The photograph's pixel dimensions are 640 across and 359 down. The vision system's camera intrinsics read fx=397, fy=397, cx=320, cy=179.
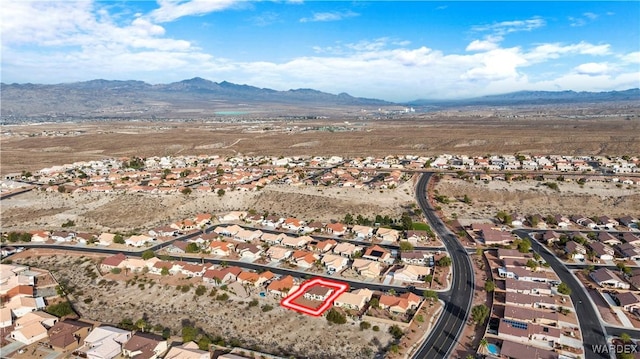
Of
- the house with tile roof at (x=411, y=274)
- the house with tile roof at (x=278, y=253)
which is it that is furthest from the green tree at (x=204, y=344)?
the house with tile roof at (x=411, y=274)

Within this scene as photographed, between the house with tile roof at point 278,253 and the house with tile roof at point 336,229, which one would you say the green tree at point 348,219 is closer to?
the house with tile roof at point 336,229

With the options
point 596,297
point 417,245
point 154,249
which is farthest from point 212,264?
point 596,297

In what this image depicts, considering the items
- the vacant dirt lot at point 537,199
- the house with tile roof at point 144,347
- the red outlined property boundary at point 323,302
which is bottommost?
the house with tile roof at point 144,347

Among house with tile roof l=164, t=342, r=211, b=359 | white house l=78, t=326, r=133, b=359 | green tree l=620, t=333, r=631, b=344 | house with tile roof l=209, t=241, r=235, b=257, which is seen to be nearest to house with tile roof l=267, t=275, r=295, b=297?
house with tile roof l=164, t=342, r=211, b=359

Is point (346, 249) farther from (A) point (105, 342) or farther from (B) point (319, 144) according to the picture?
(B) point (319, 144)

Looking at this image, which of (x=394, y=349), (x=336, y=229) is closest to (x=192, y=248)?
(x=336, y=229)

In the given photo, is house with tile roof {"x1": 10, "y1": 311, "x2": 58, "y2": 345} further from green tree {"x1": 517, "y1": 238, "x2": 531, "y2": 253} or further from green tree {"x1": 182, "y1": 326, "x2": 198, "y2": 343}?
green tree {"x1": 517, "y1": 238, "x2": 531, "y2": 253}
